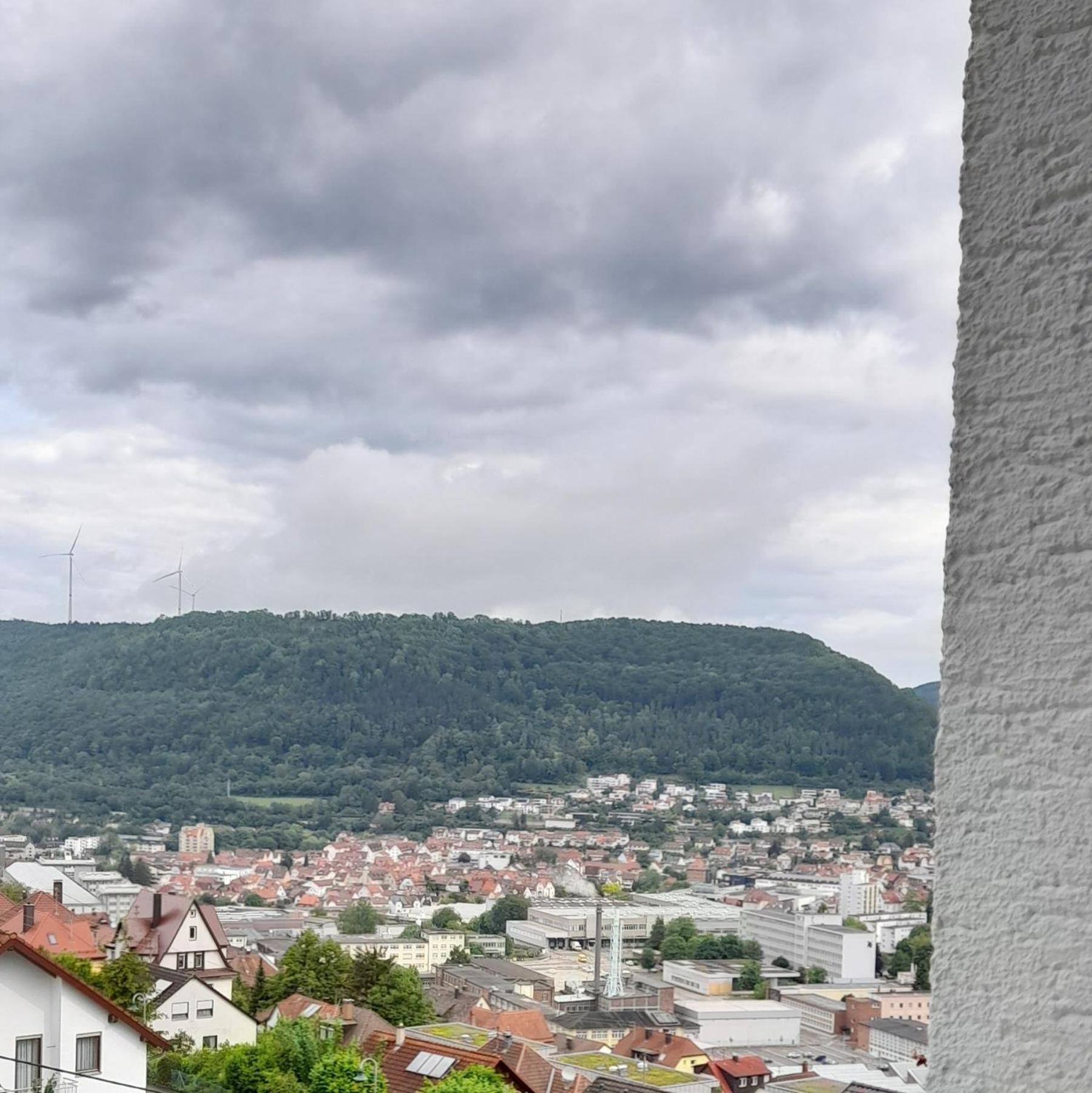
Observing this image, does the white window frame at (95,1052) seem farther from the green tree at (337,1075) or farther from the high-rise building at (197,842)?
the high-rise building at (197,842)

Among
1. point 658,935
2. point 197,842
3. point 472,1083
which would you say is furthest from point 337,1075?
point 197,842

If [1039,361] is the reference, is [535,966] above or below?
below

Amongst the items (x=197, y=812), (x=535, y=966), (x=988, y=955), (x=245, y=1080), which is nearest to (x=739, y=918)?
(x=535, y=966)

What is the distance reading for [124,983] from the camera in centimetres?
1513

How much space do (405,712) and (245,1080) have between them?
3500 inches

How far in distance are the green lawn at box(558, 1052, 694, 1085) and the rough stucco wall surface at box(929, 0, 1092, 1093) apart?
16081mm

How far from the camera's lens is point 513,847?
8544 cm

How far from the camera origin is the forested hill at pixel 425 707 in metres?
92.0

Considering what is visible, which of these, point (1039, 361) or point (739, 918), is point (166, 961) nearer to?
point (1039, 361)

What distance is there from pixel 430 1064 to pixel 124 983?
4514mm

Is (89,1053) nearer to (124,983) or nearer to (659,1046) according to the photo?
(124,983)

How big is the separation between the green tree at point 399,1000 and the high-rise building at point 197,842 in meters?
54.0

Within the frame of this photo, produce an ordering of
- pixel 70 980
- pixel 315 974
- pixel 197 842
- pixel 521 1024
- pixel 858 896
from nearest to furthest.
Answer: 1. pixel 70 980
2. pixel 315 974
3. pixel 521 1024
4. pixel 858 896
5. pixel 197 842

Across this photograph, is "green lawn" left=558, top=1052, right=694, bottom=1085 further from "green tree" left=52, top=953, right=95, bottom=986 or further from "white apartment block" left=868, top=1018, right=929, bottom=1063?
"white apartment block" left=868, top=1018, right=929, bottom=1063
